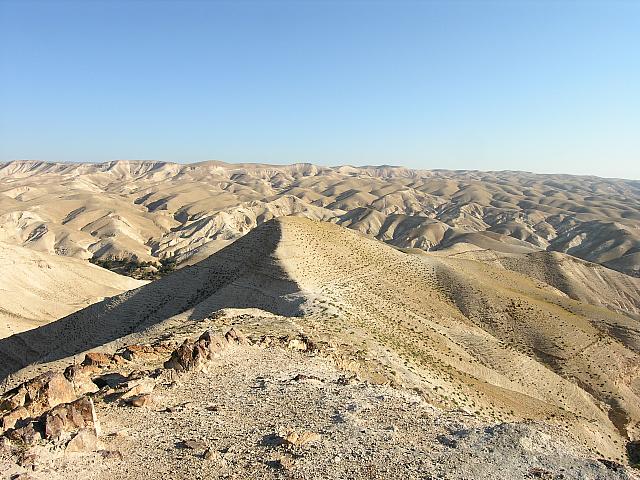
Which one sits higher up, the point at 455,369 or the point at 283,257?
the point at 283,257

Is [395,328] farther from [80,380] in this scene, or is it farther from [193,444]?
[193,444]

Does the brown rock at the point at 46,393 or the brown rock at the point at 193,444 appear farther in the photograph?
the brown rock at the point at 46,393

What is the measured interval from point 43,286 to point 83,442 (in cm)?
6442

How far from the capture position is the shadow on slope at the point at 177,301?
38000 millimetres

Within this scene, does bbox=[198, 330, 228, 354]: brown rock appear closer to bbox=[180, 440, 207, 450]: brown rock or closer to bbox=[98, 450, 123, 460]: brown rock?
bbox=[180, 440, 207, 450]: brown rock

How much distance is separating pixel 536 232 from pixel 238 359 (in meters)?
186

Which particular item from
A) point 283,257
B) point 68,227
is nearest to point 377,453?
point 283,257

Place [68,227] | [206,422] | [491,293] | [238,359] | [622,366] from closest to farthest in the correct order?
[206,422] → [238,359] → [622,366] → [491,293] → [68,227]

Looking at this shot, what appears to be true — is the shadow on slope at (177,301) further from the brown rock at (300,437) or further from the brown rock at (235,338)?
the brown rock at (300,437)

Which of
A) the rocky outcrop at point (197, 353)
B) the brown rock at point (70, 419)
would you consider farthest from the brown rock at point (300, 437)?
the rocky outcrop at point (197, 353)

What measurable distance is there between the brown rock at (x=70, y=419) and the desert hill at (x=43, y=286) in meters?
45.4

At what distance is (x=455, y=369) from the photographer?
30422 millimetres

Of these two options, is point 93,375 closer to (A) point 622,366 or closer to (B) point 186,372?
(B) point 186,372

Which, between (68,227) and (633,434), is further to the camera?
(68,227)
